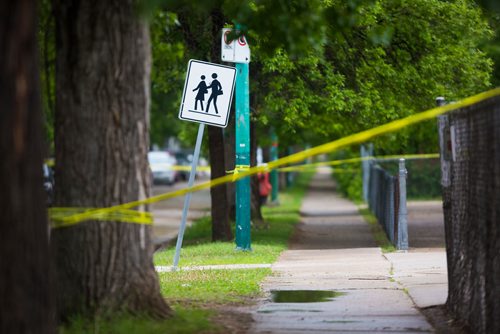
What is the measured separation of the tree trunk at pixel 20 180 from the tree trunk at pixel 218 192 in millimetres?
13517

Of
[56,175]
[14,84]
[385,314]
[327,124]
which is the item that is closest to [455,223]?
[385,314]

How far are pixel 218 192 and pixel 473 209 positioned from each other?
11653mm

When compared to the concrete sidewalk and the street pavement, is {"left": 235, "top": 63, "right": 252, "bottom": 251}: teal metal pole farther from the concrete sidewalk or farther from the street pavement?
the street pavement

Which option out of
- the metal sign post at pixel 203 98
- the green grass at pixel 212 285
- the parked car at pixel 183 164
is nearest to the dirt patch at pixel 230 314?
the green grass at pixel 212 285

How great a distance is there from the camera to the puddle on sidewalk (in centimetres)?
1094

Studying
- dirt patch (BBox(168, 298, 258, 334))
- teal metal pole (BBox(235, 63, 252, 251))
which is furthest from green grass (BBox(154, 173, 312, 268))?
dirt patch (BBox(168, 298, 258, 334))

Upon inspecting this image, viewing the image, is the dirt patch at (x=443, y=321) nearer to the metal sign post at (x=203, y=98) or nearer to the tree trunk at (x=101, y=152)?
the tree trunk at (x=101, y=152)

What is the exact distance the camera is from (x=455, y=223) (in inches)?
385

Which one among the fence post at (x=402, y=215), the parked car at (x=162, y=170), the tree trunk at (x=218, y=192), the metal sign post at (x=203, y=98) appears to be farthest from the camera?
the parked car at (x=162, y=170)

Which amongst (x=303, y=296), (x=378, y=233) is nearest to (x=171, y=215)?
(x=378, y=233)

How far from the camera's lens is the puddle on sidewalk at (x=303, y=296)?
10943mm

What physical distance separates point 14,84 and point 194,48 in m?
14.0

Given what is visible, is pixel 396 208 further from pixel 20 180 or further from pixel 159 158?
pixel 159 158

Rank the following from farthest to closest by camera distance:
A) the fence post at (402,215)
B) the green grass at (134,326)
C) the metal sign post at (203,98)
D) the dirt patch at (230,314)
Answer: the fence post at (402,215) → the metal sign post at (203,98) → the dirt patch at (230,314) → the green grass at (134,326)
